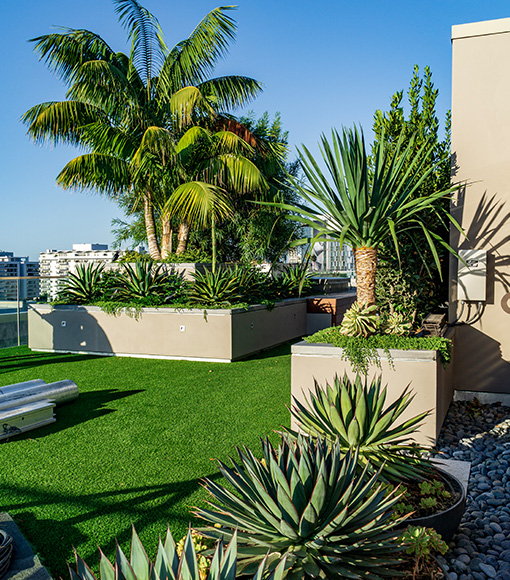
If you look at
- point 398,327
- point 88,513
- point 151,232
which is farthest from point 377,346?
point 151,232

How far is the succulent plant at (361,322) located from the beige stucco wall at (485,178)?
5.39ft

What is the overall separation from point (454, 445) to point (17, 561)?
12.4ft

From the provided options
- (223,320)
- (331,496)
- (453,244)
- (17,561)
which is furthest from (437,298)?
(17,561)

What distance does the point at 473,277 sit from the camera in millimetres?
5734

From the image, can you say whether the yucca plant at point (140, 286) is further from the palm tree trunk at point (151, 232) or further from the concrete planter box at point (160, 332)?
the palm tree trunk at point (151, 232)

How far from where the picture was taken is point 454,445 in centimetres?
462

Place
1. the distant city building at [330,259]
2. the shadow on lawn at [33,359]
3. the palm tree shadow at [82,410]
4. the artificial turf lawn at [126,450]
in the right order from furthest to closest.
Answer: the distant city building at [330,259]
the shadow on lawn at [33,359]
the palm tree shadow at [82,410]
the artificial turf lawn at [126,450]

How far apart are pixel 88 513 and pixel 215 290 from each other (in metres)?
6.63

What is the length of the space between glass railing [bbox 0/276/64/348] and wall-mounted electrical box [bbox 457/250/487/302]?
9217mm

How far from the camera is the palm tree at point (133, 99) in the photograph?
13.3m

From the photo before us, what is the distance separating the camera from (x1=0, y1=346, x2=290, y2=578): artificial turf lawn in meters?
3.10

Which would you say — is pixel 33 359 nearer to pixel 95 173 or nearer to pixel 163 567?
pixel 95 173

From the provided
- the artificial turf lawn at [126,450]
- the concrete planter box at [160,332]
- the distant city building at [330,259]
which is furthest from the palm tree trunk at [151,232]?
the distant city building at [330,259]

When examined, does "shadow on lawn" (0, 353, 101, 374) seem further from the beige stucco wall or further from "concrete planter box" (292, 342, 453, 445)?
the beige stucco wall
